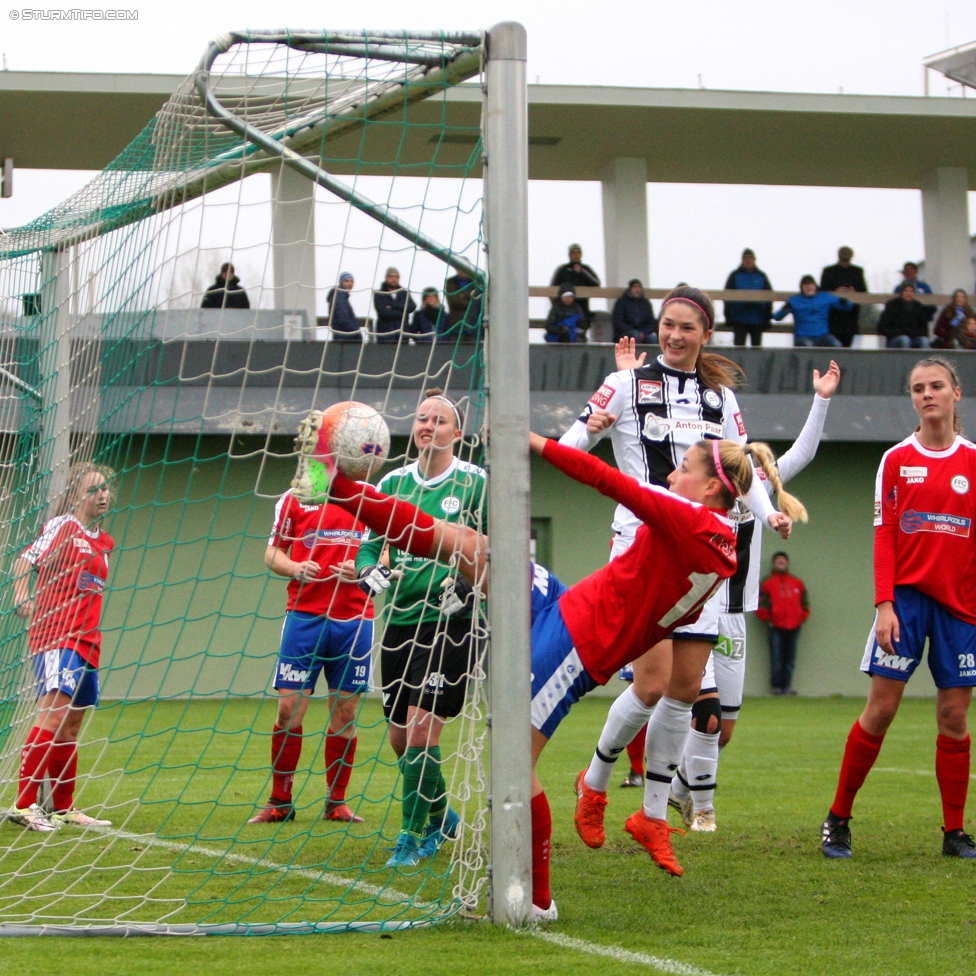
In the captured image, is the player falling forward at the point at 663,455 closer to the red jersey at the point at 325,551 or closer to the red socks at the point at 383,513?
the red socks at the point at 383,513

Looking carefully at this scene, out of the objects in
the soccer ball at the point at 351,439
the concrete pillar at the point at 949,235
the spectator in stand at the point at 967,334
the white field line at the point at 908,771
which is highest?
the concrete pillar at the point at 949,235

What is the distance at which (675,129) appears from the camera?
2023cm

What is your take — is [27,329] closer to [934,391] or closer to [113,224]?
[113,224]

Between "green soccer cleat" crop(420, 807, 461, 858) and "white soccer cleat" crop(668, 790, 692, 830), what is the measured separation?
1.39m

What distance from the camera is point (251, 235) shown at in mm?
4633

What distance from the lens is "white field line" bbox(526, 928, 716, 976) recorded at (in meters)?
3.50

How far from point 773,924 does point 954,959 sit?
623mm

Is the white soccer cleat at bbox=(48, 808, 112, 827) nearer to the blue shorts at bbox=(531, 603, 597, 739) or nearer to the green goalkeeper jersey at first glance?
the green goalkeeper jersey

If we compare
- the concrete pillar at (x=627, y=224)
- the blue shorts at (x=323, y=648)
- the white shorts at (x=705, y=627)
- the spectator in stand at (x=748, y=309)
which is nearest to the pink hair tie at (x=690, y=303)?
the white shorts at (x=705, y=627)

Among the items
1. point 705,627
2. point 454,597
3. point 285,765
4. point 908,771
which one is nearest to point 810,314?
point 908,771

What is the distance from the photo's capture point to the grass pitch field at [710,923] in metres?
3.56

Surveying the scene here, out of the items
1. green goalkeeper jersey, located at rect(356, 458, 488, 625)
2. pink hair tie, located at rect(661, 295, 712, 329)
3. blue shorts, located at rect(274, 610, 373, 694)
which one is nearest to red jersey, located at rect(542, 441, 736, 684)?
green goalkeeper jersey, located at rect(356, 458, 488, 625)

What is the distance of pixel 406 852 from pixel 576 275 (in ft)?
44.5

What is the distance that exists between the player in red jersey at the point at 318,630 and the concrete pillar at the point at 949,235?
1764 centimetres
